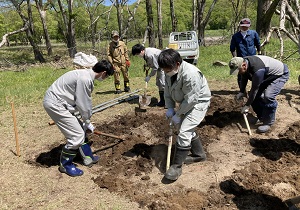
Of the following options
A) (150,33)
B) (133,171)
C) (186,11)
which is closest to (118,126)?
(133,171)

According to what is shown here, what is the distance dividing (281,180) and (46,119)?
5.10 m

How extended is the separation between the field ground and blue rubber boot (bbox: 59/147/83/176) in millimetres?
103

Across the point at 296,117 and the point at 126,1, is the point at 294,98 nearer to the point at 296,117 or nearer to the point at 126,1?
the point at 296,117

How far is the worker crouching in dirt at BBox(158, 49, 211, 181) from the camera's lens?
3.24 m

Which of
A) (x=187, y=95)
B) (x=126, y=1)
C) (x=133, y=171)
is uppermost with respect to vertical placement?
(x=126, y=1)

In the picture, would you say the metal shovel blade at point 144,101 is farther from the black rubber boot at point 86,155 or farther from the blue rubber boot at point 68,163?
the blue rubber boot at point 68,163

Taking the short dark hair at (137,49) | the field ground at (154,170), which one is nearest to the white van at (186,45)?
the short dark hair at (137,49)

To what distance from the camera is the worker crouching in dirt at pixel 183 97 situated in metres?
3.24

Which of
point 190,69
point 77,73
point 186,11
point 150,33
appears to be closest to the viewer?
point 190,69

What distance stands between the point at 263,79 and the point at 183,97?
177cm

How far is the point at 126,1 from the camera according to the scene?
26.1m

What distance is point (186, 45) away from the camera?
1468cm

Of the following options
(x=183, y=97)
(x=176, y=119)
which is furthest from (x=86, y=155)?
(x=183, y=97)

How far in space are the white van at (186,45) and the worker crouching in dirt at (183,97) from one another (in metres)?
9.81
